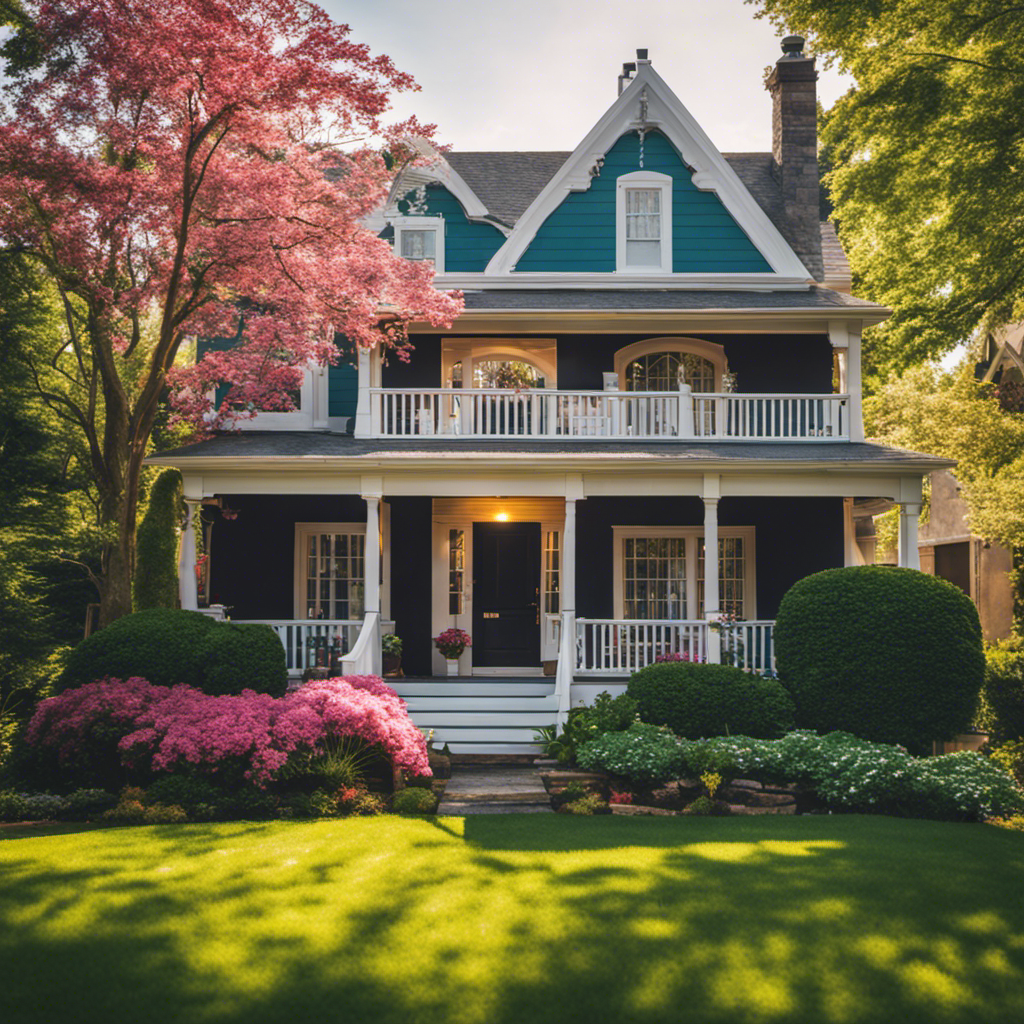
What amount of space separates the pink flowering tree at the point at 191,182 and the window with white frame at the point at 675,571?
5263 mm

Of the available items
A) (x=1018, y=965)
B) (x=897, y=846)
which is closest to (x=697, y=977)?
(x=1018, y=965)

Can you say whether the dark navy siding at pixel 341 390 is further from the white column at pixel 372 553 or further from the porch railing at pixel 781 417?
the porch railing at pixel 781 417

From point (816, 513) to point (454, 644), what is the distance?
6533 mm

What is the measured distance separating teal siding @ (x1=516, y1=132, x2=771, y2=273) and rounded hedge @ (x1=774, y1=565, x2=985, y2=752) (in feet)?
23.1

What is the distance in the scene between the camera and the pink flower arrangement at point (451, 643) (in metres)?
14.8

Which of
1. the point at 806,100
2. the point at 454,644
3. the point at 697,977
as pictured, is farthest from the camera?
the point at 806,100

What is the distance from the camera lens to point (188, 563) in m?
13.4

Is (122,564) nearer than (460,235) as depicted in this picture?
Yes

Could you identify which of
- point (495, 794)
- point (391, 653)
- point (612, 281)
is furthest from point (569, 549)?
point (612, 281)

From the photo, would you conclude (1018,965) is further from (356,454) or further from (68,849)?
(356,454)

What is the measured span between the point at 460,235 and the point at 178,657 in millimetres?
9328

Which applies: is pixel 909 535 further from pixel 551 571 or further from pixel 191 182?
pixel 191 182

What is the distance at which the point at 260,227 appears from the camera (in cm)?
1182

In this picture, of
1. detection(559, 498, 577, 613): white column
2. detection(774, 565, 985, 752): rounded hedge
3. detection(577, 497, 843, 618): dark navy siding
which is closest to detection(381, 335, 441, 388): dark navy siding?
detection(577, 497, 843, 618): dark navy siding
